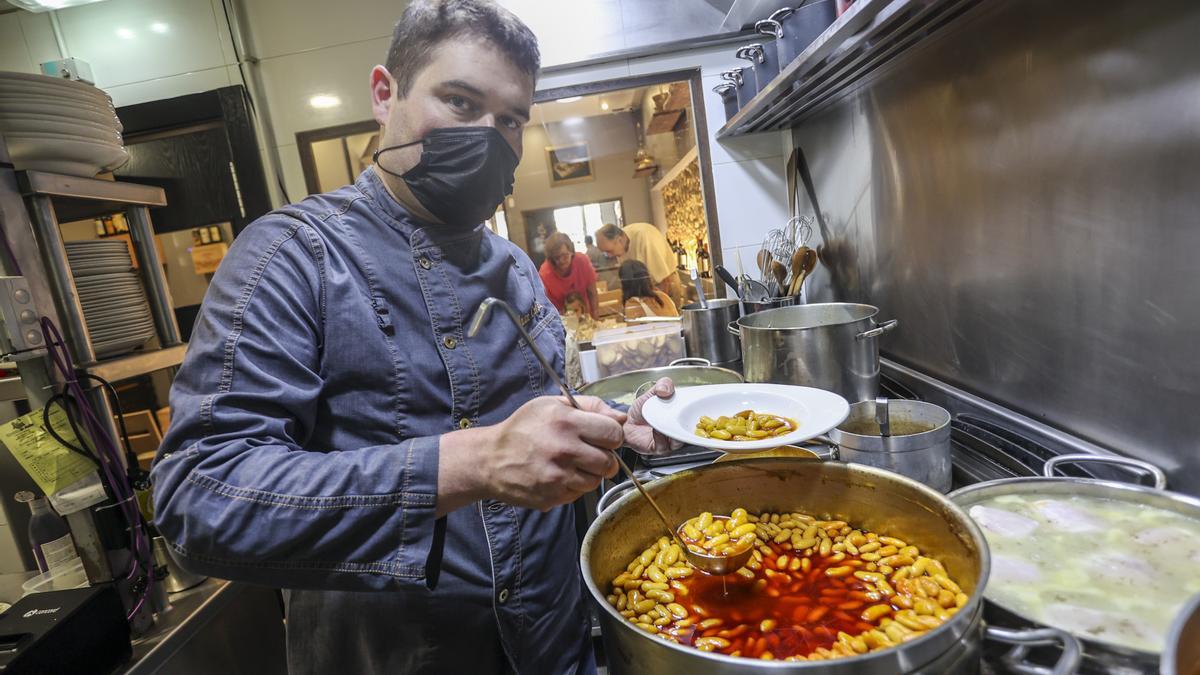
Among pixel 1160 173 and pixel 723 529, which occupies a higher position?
pixel 1160 173

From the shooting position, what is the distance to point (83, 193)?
4.55ft

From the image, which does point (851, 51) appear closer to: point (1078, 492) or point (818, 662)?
point (1078, 492)

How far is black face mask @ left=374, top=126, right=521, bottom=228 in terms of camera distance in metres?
1.06

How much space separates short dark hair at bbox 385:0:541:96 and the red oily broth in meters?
1.09

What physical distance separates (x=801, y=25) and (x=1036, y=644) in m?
1.60

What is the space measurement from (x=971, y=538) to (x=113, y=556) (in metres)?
1.84

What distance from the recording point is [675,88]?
8.61 ft

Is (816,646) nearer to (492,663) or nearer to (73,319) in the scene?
(492,663)

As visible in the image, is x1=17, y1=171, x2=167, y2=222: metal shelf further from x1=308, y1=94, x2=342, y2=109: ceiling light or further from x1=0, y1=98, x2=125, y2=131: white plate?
x1=308, y1=94, x2=342, y2=109: ceiling light

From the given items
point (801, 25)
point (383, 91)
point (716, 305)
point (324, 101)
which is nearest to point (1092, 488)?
point (801, 25)

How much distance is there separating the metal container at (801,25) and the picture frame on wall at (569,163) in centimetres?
129

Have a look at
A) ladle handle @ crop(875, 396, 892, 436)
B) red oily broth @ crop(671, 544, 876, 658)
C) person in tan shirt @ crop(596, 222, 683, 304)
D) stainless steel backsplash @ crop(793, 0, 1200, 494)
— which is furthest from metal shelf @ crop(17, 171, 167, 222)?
stainless steel backsplash @ crop(793, 0, 1200, 494)

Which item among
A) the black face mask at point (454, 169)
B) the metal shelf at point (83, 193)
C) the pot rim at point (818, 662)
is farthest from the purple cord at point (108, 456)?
the pot rim at point (818, 662)

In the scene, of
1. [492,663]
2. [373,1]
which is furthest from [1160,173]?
[373,1]
